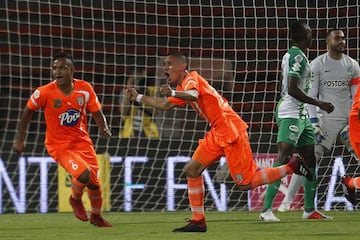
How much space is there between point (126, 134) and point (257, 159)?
2.17 m

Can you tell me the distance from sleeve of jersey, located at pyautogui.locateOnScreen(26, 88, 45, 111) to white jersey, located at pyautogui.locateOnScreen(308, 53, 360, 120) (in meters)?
2.93

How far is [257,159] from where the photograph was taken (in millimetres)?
13125

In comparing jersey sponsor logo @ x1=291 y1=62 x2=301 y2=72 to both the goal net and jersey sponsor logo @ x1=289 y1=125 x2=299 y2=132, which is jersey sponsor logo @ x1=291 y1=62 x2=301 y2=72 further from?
the goal net

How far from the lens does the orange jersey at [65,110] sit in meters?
10.1

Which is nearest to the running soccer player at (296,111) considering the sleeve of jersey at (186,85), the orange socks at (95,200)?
the sleeve of jersey at (186,85)

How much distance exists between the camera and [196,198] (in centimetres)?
908

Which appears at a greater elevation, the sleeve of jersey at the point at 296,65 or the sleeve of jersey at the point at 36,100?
the sleeve of jersey at the point at 296,65

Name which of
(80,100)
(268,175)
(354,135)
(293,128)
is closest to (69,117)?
(80,100)

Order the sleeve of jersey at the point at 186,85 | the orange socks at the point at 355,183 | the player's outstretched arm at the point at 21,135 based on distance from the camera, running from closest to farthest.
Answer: the sleeve of jersey at the point at 186,85 < the orange socks at the point at 355,183 < the player's outstretched arm at the point at 21,135

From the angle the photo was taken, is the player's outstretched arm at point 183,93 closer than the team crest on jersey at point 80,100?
Yes

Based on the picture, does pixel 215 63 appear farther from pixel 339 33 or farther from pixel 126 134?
pixel 339 33

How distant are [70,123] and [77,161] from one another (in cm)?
42

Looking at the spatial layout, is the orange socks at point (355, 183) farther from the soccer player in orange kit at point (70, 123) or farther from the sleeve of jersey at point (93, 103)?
the sleeve of jersey at point (93, 103)

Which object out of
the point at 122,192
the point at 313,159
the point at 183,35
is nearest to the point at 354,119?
the point at 313,159
